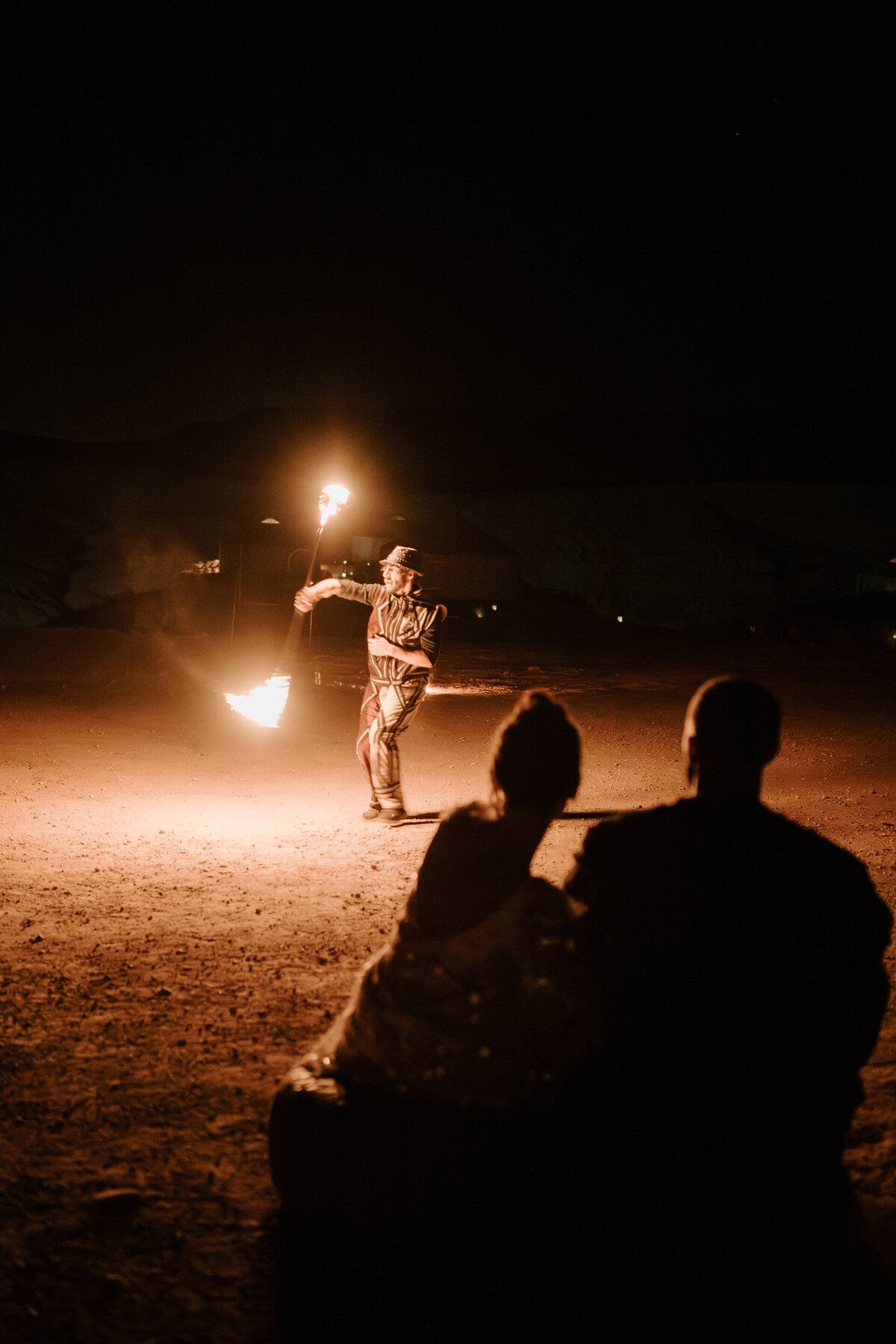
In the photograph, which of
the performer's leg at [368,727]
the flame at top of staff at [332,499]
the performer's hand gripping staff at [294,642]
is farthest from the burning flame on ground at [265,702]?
the flame at top of staff at [332,499]

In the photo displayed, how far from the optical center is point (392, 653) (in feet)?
24.7

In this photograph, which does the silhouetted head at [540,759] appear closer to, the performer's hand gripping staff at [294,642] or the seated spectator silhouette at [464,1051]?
the seated spectator silhouette at [464,1051]

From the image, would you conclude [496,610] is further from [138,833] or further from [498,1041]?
[498,1041]

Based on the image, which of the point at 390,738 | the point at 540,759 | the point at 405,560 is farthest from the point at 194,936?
the point at 405,560

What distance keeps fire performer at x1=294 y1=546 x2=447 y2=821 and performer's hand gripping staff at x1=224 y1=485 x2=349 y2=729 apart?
2cm

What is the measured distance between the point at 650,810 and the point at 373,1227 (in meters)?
1.33

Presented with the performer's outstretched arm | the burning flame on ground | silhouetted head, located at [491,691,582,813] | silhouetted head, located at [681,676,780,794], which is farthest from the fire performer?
silhouetted head, located at [681,676,780,794]

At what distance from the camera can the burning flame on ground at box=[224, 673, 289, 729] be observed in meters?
9.92

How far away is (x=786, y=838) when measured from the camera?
2.21 meters

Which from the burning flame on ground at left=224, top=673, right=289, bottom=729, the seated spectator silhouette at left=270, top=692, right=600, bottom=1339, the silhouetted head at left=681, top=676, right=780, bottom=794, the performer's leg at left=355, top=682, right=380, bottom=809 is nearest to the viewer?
the silhouetted head at left=681, top=676, right=780, bottom=794

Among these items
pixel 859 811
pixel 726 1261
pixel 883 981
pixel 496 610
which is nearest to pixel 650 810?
pixel 883 981

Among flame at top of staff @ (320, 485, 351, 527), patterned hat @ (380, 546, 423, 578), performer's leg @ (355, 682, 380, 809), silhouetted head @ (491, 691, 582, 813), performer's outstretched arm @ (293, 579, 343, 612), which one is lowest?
silhouetted head @ (491, 691, 582, 813)

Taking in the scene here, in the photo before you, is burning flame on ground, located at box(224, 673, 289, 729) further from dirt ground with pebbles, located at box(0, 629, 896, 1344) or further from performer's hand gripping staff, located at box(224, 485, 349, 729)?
dirt ground with pebbles, located at box(0, 629, 896, 1344)

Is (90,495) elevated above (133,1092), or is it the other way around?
(90,495)
